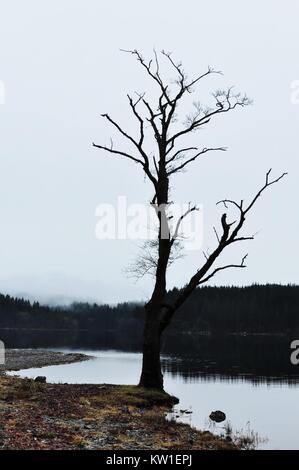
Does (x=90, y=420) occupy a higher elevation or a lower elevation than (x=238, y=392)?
higher

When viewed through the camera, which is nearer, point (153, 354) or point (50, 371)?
point (153, 354)

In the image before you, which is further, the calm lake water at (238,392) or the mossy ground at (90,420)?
the calm lake water at (238,392)

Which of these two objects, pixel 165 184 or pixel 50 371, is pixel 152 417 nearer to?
pixel 165 184

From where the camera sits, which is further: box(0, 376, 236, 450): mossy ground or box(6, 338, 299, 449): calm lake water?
box(6, 338, 299, 449): calm lake water

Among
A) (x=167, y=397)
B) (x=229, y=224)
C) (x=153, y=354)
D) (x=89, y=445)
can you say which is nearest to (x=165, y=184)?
Result: (x=229, y=224)

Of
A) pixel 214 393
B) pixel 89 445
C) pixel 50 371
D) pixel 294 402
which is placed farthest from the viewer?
pixel 50 371

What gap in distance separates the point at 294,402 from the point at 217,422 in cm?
1227

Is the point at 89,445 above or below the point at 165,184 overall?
below

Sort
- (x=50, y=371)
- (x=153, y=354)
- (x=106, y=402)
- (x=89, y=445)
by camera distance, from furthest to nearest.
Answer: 1. (x=50, y=371)
2. (x=153, y=354)
3. (x=106, y=402)
4. (x=89, y=445)

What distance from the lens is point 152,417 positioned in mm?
Result: 19656

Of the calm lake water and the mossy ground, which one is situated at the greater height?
the mossy ground

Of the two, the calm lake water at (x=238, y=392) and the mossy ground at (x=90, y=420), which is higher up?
the mossy ground at (x=90, y=420)

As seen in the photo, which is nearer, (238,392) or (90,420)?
(90,420)

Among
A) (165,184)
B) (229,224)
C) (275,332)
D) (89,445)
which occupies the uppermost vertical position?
(165,184)
